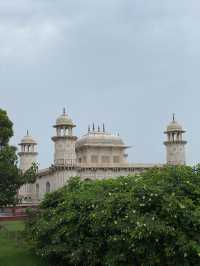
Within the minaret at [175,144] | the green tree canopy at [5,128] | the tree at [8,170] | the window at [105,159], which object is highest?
the minaret at [175,144]

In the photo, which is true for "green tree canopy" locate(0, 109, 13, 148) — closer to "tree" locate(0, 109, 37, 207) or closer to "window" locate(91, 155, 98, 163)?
"tree" locate(0, 109, 37, 207)

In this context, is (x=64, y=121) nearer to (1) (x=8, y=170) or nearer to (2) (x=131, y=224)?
(1) (x=8, y=170)

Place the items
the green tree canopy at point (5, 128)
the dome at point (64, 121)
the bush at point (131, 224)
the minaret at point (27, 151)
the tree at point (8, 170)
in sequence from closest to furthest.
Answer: the bush at point (131, 224) < the tree at point (8, 170) < the green tree canopy at point (5, 128) < the dome at point (64, 121) < the minaret at point (27, 151)

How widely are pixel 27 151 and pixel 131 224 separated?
144ft

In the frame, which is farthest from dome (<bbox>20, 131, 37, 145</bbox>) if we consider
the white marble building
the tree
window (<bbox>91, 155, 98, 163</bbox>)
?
the tree

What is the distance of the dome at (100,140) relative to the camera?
1975 inches

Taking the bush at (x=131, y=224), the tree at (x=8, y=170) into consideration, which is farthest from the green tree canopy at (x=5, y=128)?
the bush at (x=131, y=224)

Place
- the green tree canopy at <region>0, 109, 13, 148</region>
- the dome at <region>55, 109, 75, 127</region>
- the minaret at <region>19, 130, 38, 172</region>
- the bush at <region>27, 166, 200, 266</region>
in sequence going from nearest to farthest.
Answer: the bush at <region>27, 166, 200, 266</region>
the green tree canopy at <region>0, 109, 13, 148</region>
the dome at <region>55, 109, 75, 127</region>
the minaret at <region>19, 130, 38, 172</region>

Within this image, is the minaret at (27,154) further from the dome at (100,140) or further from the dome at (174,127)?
the dome at (174,127)

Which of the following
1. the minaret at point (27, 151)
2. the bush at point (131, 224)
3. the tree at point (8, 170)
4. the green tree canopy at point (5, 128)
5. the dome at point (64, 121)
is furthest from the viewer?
the minaret at point (27, 151)

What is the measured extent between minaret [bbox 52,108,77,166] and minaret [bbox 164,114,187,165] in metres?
10.2

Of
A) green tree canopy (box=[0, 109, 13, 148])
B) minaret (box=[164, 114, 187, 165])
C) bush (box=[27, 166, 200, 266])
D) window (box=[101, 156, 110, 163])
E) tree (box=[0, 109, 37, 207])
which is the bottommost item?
bush (box=[27, 166, 200, 266])

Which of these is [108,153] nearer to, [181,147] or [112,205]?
[181,147]

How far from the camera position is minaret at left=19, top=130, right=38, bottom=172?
181ft
